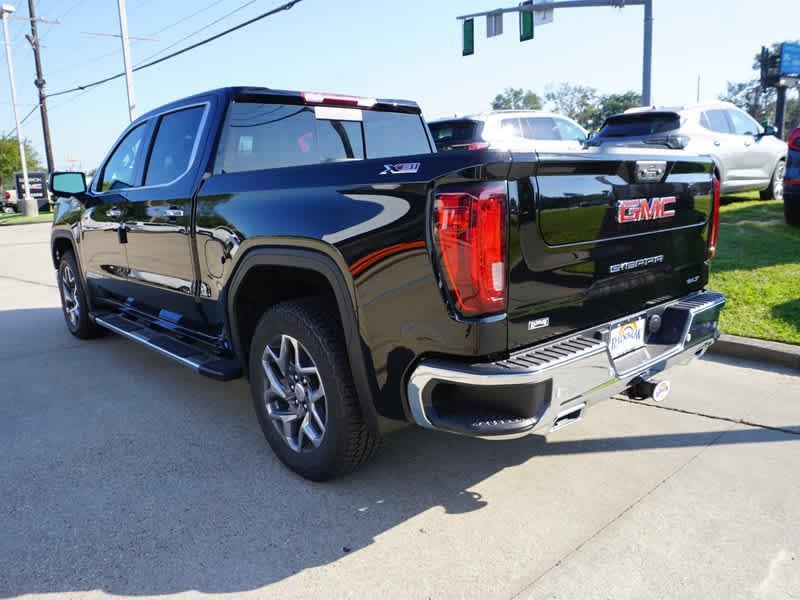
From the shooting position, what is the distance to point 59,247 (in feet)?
20.9

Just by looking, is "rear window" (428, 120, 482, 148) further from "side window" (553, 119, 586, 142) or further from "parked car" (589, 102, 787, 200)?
"side window" (553, 119, 586, 142)

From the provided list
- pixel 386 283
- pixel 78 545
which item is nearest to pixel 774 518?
pixel 386 283

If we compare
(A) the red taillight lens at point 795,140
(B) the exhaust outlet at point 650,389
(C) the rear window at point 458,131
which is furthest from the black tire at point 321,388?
(C) the rear window at point 458,131

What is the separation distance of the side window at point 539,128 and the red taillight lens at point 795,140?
495 centimetres

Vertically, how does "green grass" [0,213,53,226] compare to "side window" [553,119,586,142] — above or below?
below

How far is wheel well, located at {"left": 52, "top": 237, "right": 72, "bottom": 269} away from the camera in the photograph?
616cm

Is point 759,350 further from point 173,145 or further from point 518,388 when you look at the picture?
point 173,145

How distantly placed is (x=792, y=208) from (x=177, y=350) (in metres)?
7.41

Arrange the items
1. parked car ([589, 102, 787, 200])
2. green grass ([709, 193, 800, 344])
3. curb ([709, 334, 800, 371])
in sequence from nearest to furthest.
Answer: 1. curb ([709, 334, 800, 371])
2. green grass ([709, 193, 800, 344])
3. parked car ([589, 102, 787, 200])

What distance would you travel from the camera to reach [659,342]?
3131 millimetres

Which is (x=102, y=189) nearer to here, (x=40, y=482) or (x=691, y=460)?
(x=40, y=482)

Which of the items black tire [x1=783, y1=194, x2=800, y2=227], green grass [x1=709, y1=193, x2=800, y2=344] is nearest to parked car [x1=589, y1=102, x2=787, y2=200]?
green grass [x1=709, y1=193, x2=800, y2=344]

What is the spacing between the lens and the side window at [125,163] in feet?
15.5

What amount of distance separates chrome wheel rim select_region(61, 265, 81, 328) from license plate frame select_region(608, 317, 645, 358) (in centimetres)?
498
